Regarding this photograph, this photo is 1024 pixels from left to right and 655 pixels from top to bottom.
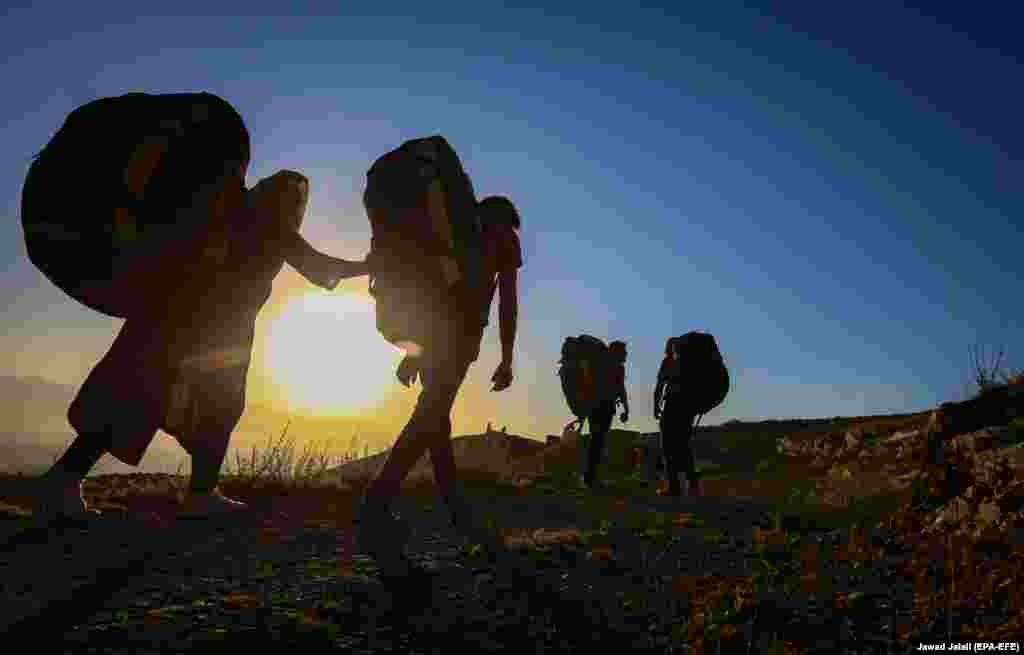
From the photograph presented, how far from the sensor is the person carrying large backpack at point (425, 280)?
3807mm

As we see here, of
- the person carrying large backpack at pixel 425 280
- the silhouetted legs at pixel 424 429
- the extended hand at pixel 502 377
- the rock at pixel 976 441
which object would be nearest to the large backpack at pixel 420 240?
the person carrying large backpack at pixel 425 280

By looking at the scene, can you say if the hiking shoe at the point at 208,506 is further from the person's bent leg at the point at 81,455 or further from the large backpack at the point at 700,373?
the large backpack at the point at 700,373

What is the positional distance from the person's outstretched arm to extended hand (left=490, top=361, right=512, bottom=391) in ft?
4.13

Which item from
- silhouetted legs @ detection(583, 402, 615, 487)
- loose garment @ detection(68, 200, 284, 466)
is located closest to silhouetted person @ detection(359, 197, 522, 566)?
loose garment @ detection(68, 200, 284, 466)

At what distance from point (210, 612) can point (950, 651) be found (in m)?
2.37

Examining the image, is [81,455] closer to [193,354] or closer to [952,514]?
[193,354]

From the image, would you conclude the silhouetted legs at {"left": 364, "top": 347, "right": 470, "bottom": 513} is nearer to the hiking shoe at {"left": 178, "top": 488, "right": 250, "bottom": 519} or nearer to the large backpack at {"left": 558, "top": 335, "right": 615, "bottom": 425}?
the hiking shoe at {"left": 178, "top": 488, "right": 250, "bottom": 519}

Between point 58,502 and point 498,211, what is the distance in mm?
3098

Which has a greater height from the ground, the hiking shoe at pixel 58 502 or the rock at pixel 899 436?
the rock at pixel 899 436

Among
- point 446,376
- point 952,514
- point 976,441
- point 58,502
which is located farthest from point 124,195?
point 976,441

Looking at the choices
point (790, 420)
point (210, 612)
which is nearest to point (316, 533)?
point (210, 612)

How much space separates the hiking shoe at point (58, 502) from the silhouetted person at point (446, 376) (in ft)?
5.80

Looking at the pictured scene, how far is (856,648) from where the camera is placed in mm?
2115

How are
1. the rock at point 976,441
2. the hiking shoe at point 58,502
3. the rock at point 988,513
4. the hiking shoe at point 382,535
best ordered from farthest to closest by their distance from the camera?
1. the hiking shoe at point 58,502
2. the rock at point 976,441
3. the hiking shoe at point 382,535
4. the rock at point 988,513
